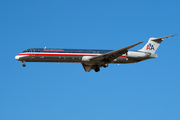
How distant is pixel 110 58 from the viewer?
39.5 m

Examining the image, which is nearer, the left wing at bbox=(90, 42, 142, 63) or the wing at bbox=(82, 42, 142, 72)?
the left wing at bbox=(90, 42, 142, 63)

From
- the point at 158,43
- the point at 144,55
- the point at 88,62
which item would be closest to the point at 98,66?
the point at 88,62

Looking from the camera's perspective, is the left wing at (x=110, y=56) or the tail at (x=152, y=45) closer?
the left wing at (x=110, y=56)

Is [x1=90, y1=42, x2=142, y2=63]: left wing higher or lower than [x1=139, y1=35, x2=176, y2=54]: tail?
lower

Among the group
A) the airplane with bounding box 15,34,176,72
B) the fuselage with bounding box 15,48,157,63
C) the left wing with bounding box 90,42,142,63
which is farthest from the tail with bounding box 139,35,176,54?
the left wing with bounding box 90,42,142,63

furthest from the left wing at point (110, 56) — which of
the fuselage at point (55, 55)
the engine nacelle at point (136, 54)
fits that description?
the engine nacelle at point (136, 54)

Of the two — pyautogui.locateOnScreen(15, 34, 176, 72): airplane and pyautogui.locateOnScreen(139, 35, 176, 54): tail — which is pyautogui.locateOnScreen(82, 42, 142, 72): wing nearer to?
pyautogui.locateOnScreen(15, 34, 176, 72): airplane

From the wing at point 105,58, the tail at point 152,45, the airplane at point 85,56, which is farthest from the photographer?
the tail at point 152,45

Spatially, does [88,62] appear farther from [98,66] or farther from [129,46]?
[129,46]

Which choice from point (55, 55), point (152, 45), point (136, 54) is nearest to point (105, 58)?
point (136, 54)

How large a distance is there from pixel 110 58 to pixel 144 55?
5.09 metres

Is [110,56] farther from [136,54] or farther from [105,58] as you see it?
[136,54]

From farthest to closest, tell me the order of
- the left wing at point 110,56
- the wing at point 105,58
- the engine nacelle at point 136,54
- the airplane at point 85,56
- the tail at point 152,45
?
1. the tail at point 152,45
2. the engine nacelle at point 136,54
3. the airplane at point 85,56
4. the wing at point 105,58
5. the left wing at point 110,56

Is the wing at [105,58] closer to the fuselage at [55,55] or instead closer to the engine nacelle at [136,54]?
the fuselage at [55,55]
